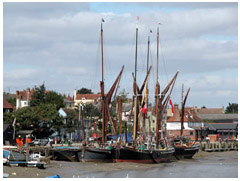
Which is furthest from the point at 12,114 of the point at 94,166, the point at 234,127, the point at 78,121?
the point at 234,127

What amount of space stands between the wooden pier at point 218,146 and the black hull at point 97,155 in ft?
139

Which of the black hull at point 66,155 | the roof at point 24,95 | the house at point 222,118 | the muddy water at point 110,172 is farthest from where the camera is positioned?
the house at point 222,118

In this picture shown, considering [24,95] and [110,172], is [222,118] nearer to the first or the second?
[24,95]

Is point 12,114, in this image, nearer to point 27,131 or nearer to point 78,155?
point 27,131

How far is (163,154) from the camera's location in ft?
240

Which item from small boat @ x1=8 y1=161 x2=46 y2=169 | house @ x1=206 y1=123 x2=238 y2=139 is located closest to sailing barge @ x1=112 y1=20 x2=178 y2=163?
small boat @ x1=8 y1=161 x2=46 y2=169

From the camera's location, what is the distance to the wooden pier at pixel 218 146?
10706 cm

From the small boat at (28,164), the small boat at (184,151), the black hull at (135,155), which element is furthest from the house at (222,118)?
the small boat at (28,164)

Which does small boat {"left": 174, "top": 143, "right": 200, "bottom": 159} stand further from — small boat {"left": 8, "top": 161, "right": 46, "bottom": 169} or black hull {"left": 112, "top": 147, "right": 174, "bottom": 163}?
small boat {"left": 8, "top": 161, "right": 46, "bottom": 169}

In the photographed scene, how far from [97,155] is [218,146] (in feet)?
168

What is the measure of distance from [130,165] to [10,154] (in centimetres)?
1610

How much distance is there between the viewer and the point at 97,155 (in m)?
67.0

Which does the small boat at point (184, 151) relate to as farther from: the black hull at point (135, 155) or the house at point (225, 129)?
the house at point (225, 129)

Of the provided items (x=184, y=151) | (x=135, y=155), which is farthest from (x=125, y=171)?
(x=184, y=151)
